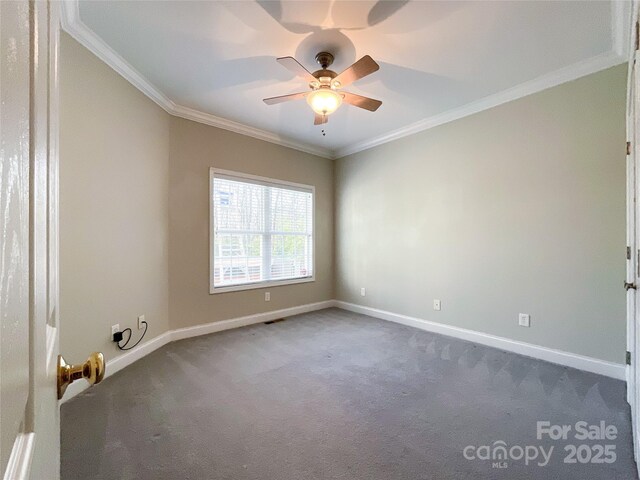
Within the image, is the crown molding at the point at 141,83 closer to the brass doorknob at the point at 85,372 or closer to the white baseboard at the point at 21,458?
the brass doorknob at the point at 85,372

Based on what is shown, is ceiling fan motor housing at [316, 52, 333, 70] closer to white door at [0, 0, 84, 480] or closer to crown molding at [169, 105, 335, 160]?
crown molding at [169, 105, 335, 160]

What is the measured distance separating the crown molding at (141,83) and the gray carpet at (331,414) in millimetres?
2631

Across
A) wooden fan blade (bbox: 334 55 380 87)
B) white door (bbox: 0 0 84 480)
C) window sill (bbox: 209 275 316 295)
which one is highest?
wooden fan blade (bbox: 334 55 380 87)

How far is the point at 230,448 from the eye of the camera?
1627 mm

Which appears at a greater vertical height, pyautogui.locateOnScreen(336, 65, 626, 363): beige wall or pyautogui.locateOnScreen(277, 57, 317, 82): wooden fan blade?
pyautogui.locateOnScreen(277, 57, 317, 82): wooden fan blade

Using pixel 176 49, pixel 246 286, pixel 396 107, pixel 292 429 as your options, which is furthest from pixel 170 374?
pixel 396 107

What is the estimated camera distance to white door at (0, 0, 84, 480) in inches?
10.4

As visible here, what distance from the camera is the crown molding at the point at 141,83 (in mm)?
2039

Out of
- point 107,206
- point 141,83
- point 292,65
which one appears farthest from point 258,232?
point 292,65

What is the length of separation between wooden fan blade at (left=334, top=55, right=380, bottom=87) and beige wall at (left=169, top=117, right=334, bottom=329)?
204cm

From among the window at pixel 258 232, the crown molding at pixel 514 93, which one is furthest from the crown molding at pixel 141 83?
the crown molding at pixel 514 93

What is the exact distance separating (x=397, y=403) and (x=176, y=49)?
3.22 meters

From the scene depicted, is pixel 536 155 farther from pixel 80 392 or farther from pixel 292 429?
pixel 80 392

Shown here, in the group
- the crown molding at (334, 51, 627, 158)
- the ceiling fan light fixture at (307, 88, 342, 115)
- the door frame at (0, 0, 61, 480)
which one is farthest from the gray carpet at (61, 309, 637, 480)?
the crown molding at (334, 51, 627, 158)
